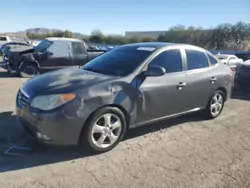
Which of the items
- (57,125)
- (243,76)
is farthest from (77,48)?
(57,125)

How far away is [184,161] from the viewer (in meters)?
3.96

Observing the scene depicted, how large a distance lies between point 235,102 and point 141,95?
14.8ft

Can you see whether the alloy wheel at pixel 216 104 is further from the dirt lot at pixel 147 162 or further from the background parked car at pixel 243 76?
the background parked car at pixel 243 76

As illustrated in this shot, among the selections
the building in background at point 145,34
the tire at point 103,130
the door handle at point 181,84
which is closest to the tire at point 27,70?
the door handle at point 181,84

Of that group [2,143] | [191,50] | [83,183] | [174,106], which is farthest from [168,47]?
[2,143]

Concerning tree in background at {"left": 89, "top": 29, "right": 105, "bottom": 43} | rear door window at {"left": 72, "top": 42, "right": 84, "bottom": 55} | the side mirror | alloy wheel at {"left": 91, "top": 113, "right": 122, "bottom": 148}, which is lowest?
tree in background at {"left": 89, "top": 29, "right": 105, "bottom": 43}

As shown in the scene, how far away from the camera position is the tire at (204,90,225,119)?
5.82 meters

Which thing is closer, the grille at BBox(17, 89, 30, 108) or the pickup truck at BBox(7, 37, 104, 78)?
the grille at BBox(17, 89, 30, 108)

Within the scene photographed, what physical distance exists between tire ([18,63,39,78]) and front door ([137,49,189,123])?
814 cm

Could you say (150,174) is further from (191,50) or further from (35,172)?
(191,50)

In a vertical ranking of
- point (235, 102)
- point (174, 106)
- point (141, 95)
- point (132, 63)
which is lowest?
point (235, 102)

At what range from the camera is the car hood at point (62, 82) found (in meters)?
3.85

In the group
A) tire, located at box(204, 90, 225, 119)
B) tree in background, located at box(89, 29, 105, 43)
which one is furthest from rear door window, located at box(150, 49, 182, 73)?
tree in background, located at box(89, 29, 105, 43)

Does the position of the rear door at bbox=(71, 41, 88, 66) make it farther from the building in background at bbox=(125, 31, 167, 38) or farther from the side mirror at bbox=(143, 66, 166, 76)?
the building in background at bbox=(125, 31, 167, 38)
